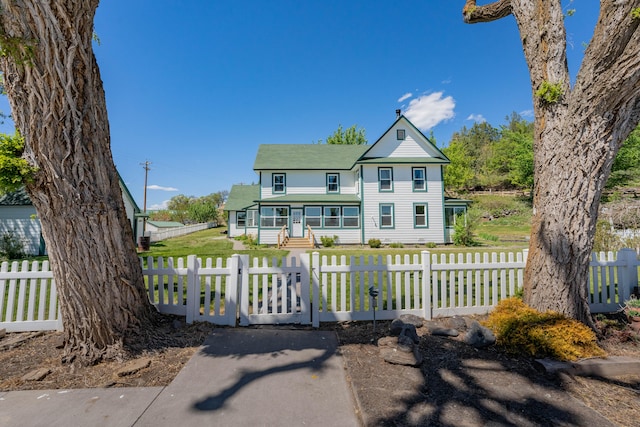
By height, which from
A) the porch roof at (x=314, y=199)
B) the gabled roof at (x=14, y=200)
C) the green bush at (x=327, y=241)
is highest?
the porch roof at (x=314, y=199)

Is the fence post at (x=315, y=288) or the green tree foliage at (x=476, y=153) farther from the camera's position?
the green tree foliage at (x=476, y=153)

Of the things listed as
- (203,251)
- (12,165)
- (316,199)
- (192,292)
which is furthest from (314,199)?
(12,165)

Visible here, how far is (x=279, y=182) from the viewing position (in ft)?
65.4

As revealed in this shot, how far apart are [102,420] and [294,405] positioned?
160 cm

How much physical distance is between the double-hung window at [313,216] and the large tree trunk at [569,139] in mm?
15054

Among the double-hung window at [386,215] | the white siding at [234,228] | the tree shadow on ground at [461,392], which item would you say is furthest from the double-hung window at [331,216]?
the tree shadow on ground at [461,392]

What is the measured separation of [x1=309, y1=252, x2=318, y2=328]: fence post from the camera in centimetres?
430

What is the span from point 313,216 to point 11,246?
1496 cm

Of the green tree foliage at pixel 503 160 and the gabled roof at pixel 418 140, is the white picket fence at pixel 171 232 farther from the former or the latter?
the green tree foliage at pixel 503 160

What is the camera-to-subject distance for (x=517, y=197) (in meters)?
35.1

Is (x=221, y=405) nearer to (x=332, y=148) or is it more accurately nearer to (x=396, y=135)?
(x=396, y=135)

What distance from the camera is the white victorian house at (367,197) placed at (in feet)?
59.1

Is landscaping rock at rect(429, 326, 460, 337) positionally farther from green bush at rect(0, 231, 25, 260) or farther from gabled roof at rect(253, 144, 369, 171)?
green bush at rect(0, 231, 25, 260)

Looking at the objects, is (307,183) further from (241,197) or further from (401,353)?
(401,353)
